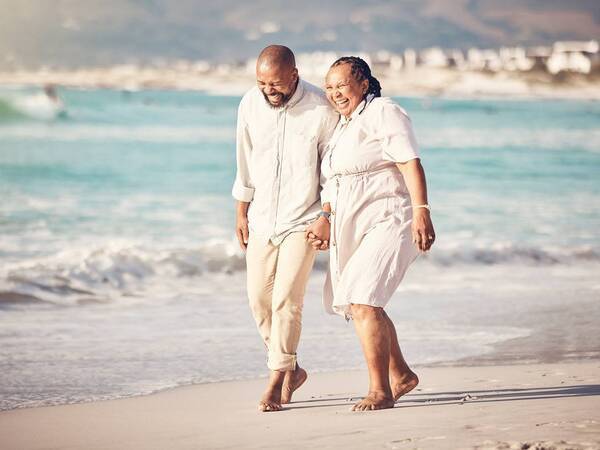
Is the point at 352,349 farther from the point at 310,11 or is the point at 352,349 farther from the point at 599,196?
the point at 310,11

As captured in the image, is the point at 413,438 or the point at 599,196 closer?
the point at 413,438

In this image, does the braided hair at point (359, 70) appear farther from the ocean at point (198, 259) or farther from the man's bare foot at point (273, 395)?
the ocean at point (198, 259)

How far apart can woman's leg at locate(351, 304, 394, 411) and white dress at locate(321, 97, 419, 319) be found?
0.05m

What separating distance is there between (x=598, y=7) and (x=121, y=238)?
72.5 feet

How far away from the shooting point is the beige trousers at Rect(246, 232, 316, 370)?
166 inches

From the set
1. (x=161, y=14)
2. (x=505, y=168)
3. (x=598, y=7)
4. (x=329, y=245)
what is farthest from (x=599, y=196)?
(x=161, y=14)

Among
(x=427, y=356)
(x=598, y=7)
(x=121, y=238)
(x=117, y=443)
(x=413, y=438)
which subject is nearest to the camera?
(x=413, y=438)

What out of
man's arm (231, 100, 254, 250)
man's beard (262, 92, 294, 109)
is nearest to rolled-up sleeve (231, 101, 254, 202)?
man's arm (231, 100, 254, 250)

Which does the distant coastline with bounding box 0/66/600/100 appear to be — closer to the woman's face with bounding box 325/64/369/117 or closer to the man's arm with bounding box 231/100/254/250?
the man's arm with bounding box 231/100/254/250

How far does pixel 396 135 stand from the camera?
3.90m

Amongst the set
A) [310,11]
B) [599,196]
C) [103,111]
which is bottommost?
[599,196]

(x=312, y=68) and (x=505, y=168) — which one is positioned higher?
(x=312, y=68)

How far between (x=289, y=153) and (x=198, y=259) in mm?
6485

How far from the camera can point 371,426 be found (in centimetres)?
367
